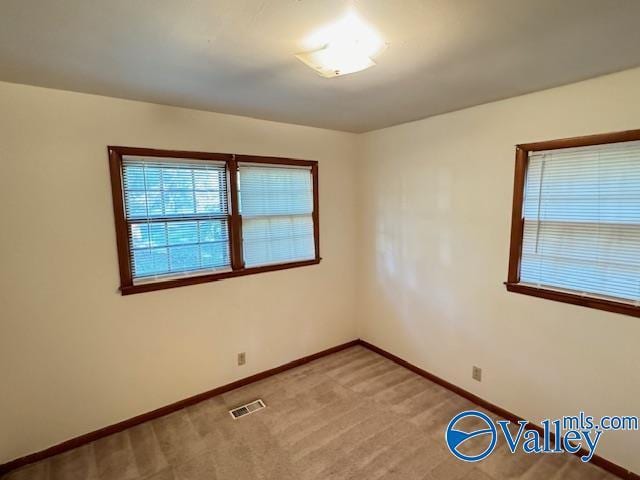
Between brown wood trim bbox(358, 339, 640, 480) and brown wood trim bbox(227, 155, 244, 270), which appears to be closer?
brown wood trim bbox(358, 339, 640, 480)

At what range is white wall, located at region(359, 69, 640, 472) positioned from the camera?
199 cm

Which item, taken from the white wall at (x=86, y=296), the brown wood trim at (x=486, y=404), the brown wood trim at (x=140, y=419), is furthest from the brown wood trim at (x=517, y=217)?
the brown wood trim at (x=140, y=419)

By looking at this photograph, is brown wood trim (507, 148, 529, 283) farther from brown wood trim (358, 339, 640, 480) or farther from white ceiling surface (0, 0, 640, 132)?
brown wood trim (358, 339, 640, 480)

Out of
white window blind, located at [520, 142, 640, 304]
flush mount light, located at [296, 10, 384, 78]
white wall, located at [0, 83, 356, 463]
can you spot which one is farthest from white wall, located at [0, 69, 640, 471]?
flush mount light, located at [296, 10, 384, 78]

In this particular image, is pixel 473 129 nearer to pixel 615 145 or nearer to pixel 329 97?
pixel 615 145

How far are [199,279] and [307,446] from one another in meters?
1.52

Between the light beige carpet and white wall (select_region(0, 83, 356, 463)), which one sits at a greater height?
white wall (select_region(0, 83, 356, 463))

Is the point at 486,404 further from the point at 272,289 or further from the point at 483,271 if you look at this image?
the point at 272,289

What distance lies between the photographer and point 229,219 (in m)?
2.84

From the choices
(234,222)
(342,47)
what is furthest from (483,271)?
(234,222)

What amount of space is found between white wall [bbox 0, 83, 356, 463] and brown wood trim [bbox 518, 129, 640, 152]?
2.07 m

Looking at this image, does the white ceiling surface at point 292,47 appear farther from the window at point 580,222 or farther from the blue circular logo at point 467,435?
the blue circular logo at point 467,435

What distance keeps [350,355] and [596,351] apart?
2208 mm

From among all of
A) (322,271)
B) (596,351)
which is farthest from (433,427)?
(322,271)
